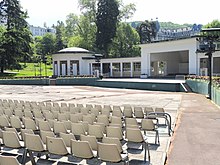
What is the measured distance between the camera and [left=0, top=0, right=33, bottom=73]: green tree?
6270cm

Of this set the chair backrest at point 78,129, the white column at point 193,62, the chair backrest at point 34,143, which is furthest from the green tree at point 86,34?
the chair backrest at point 34,143

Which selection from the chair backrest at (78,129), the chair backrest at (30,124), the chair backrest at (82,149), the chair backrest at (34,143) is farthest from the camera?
the chair backrest at (30,124)

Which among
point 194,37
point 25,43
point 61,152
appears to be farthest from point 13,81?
point 61,152

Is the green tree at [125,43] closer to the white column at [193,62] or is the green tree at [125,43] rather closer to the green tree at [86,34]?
the green tree at [86,34]

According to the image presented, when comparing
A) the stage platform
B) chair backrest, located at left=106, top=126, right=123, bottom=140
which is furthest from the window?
chair backrest, located at left=106, top=126, right=123, bottom=140

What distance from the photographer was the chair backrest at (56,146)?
6297 mm

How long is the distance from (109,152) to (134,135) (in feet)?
5.19

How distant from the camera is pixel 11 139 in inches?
277

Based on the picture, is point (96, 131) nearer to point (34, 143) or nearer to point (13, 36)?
point (34, 143)

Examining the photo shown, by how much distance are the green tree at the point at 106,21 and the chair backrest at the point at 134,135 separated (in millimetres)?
60642

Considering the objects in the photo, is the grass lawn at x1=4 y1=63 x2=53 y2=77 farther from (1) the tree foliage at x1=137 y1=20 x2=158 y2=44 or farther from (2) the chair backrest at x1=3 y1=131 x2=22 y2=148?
(2) the chair backrest at x1=3 y1=131 x2=22 y2=148

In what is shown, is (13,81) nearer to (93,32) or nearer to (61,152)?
(93,32)

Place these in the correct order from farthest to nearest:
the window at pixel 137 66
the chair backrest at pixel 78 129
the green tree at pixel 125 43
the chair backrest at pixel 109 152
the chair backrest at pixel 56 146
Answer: the green tree at pixel 125 43 → the window at pixel 137 66 → the chair backrest at pixel 78 129 → the chair backrest at pixel 56 146 → the chair backrest at pixel 109 152

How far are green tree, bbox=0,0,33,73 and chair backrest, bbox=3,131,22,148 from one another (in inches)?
2303
